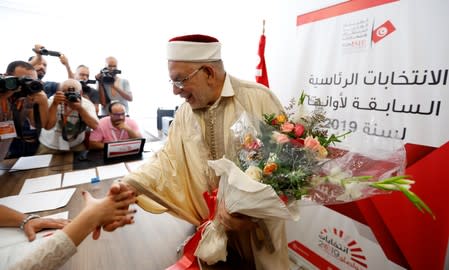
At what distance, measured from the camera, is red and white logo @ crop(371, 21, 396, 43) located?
1148 mm

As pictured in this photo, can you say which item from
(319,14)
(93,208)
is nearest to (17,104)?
(93,208)

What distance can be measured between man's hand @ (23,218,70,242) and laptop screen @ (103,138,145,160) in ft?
2.73

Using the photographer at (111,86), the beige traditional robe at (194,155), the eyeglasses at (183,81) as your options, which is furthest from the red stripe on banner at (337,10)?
the photographer at (111,86)

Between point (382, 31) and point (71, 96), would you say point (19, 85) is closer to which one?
point (71, 96)

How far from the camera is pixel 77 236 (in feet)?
2.12

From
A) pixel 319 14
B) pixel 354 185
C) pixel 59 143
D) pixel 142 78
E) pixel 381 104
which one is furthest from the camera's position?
pixel 142 78

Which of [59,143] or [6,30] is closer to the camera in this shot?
[59,143]

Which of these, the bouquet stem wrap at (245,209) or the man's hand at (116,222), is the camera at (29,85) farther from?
the bouquet stem wrap at (245,209)

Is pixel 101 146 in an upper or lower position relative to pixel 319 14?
lower

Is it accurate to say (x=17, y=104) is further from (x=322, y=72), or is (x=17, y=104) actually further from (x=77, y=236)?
(x=322, y=72)

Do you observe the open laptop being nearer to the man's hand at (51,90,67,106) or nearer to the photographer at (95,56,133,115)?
the man's hand at (51,90,67,106)

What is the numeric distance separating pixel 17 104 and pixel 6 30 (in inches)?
159

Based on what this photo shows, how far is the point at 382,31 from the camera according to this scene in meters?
1.18

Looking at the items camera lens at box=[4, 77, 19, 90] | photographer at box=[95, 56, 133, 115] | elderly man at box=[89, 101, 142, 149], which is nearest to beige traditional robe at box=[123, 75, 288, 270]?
camera lens at box=[4, 77, 19, 90]
